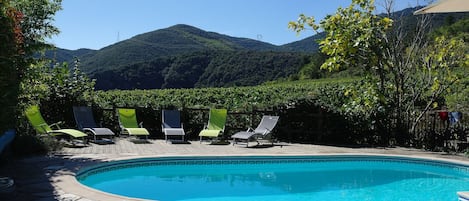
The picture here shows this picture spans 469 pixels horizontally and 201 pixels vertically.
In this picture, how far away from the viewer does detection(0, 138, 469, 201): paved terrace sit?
6273 millimetres

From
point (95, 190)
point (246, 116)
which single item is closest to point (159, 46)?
point (246, 116)

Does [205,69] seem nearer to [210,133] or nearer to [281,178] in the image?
[210,133]

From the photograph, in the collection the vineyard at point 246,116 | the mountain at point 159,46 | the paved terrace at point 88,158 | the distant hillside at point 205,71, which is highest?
the mountain at point 159,46

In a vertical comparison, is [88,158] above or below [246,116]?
below

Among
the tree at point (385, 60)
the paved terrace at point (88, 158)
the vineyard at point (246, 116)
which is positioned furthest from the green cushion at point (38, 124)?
the tree at point (385, 60)

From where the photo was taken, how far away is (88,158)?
31.1 feet

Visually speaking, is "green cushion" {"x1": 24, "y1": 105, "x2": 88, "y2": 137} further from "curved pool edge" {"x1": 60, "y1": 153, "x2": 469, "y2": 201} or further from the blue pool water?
the blue pool water

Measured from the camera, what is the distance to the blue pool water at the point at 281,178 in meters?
8.08

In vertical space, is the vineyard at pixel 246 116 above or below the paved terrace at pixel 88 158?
above

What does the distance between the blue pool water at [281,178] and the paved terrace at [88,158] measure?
0.30 m

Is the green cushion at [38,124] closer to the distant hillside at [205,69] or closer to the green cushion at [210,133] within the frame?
the green cushion at [210,133]

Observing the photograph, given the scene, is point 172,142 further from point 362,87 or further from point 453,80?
point 453,80

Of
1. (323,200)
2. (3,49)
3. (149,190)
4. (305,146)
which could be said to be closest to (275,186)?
(323,200)

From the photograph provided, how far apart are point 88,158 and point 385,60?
8.35 m
